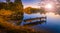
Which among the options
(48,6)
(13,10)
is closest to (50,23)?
(48,6)

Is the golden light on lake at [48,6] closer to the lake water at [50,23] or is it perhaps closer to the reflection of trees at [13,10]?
the lake water at [50,23]

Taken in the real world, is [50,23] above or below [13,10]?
below

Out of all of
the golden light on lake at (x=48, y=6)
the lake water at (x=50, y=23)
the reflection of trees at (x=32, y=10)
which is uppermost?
the golden light on lake at (x=48, y=6)

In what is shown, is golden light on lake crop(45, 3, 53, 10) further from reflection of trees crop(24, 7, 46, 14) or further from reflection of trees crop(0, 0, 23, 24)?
reflection of trees crop(0, 0, 23, 24)

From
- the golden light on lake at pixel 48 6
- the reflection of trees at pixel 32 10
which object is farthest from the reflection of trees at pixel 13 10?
the golden light on lake at pixel 48 6

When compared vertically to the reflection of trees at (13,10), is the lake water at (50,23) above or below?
below

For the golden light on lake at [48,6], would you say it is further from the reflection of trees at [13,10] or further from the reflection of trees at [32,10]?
the reflection of trees at [13,10]

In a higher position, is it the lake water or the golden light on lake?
the golden light on lake

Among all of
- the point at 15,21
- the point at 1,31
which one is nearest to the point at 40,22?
the point at 15,21

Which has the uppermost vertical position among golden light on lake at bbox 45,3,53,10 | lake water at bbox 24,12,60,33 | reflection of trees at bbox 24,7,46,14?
golden light on lake at bbox 45,3,53,10

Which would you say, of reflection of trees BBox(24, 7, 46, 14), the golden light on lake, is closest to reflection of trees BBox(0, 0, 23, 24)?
reflection of trees BBox(24, 7, 46, 14)

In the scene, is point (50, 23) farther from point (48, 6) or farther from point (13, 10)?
point (13, 10)

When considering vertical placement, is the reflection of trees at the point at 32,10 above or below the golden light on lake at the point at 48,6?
below

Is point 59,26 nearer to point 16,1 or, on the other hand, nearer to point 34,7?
point 34,7
